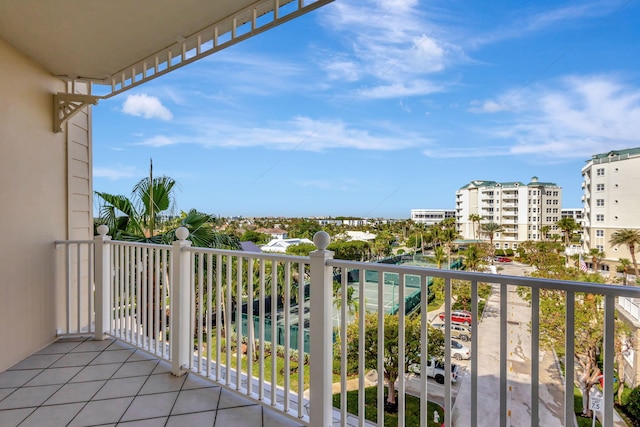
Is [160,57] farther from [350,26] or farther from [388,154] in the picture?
[350,26]

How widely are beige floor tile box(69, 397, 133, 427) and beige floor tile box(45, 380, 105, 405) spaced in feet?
0.42

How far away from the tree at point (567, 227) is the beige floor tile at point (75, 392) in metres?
3.51

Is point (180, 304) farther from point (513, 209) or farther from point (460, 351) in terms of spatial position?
point (513, 209)

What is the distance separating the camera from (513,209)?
2980 mm

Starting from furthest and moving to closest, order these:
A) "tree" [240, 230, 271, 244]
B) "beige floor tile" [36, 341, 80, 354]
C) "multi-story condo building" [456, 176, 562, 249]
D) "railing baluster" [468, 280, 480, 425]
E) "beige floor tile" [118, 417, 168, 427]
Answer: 1. "tree" [240, 230, 271, 244]
2. "beige floor tile" [36, 341, 80, 354]
3. "multi-story condo building" [456, 176, 562, 249]
4. "beige floor tile" [118, 417, 168, 427]
5. "railing baluster" [468, 280, 480, 425]

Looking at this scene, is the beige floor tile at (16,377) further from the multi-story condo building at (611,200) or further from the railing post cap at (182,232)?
the multi-story condo building at (611,200)

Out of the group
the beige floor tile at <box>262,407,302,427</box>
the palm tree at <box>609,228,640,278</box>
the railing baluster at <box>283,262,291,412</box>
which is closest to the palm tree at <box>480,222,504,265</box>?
the palm tree at <box>609,228,640,278</box>

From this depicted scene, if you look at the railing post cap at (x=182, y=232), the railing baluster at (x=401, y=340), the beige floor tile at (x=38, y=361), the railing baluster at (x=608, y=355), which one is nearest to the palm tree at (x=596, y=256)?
the railing baluster at (x=608, y=355)

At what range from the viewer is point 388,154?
6.71 metres

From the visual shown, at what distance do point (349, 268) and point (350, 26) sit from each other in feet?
23.0

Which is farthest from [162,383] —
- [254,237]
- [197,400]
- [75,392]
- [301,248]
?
[254,237]

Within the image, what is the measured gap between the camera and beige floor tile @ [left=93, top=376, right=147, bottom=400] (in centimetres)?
222

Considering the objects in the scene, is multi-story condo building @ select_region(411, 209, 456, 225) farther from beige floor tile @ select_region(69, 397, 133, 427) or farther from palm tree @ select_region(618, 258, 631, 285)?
beige floor tile @ select_region(69, 397, 133, 427)

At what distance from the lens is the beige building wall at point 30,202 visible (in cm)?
268
